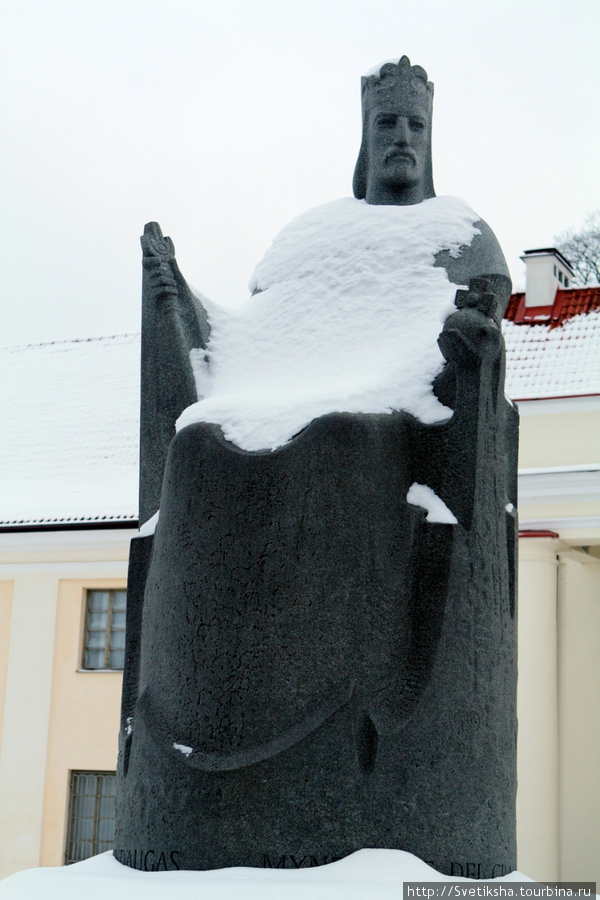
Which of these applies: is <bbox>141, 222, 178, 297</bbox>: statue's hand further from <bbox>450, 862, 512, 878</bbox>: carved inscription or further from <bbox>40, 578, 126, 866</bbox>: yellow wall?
<bbox>40, 578, 126, 866</bbox>: yellow wall

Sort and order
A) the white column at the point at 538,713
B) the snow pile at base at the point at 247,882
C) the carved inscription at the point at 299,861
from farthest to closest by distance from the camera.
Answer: the white column at the point at 538,713, the carved inscription at the point at 299,861, the snow pile at base at the point at 247,882

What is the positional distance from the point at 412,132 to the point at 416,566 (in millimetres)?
2037

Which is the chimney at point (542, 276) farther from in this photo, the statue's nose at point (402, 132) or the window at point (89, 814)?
the statue's nose at point (402, 132)

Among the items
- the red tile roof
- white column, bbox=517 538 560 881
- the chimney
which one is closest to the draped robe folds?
white column, bbox=517 538 560 881

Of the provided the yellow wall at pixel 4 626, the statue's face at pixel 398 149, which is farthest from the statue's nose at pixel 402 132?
the yellow wall at pixel 4 626

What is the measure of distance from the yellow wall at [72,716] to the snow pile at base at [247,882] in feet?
45.3

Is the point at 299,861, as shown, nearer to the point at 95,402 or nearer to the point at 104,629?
the point at 104,629

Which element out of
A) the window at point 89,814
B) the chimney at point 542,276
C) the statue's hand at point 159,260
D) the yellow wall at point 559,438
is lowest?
the window at point 89,814

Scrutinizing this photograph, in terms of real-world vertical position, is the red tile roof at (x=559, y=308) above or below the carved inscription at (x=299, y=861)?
above

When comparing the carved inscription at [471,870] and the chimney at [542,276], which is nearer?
the carved inscription at [471,870]

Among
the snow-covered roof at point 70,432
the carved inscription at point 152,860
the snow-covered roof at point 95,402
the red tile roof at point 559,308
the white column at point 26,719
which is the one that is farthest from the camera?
the red tile roof at point 559,308

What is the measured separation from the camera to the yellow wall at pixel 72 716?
17391 mm

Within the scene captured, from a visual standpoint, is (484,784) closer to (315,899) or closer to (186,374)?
(315,899)

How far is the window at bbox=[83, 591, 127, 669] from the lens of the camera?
59.5 feet
